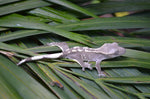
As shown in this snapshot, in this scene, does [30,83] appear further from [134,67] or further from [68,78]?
[134,67]

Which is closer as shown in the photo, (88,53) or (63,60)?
A: (63,60)

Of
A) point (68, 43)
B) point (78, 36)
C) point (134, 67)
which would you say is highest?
point (78, 36)

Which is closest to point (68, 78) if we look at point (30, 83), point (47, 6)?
point (30, 83)

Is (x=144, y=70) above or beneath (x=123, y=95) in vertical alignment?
above

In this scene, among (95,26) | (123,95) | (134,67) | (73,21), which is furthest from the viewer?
(73,21)

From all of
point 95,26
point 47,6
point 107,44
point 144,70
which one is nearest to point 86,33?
point 95,26

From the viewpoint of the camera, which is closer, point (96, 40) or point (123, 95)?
point (123, 95)

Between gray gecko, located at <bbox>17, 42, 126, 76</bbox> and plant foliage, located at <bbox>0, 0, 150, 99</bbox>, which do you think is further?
gray gecko, located at <bbox>17, 42, 126, 76</bbox>

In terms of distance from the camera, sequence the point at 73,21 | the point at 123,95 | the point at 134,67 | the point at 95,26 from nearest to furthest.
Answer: the point at 123,95, the point at 134,67, the point at 95,26, the point at 73,21

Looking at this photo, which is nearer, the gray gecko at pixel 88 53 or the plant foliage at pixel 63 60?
the plant foliage at pixel 63 60
